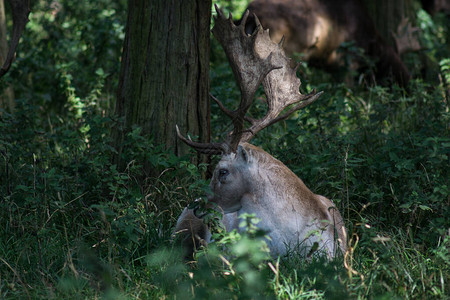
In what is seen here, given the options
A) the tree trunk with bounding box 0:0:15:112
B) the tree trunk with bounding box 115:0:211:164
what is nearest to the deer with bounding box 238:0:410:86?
the tree trunk with bounding box 0:0:15:112

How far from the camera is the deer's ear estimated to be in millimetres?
4461

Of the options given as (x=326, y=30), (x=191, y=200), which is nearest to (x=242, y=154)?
(x=191, y=200)

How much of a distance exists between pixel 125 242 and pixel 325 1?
7.17m

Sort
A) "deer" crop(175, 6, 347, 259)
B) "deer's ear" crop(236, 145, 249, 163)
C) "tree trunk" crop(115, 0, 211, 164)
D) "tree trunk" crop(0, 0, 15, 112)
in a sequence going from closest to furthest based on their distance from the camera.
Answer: "deer" crop(175, 6, 347, 259) < "deer's ear" crop(236, 145, 249, 163) < "tree trunk" crop(115, 0, 211, 164) < "tree trunk" crop(0, 0, 15, 112)

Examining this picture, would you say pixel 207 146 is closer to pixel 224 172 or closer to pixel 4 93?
pixel 224 172

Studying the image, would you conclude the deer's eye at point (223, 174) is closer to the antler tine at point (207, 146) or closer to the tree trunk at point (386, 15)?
the antler tine at point (207, 146)

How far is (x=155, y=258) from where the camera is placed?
13.2 ft

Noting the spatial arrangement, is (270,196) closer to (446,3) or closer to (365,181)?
(365,181)

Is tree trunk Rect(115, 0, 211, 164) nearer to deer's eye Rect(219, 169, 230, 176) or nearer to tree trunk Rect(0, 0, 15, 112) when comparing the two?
deer's eye Rect(219, 169, 230, 176)

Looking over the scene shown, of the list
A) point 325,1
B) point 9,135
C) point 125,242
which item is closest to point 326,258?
point 125,242

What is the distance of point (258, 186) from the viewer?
174 inches

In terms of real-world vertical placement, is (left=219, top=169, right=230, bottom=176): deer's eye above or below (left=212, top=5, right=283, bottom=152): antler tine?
below

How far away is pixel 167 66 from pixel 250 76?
3.44 ft

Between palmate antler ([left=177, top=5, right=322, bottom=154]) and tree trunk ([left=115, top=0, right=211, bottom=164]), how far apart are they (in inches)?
25.2
